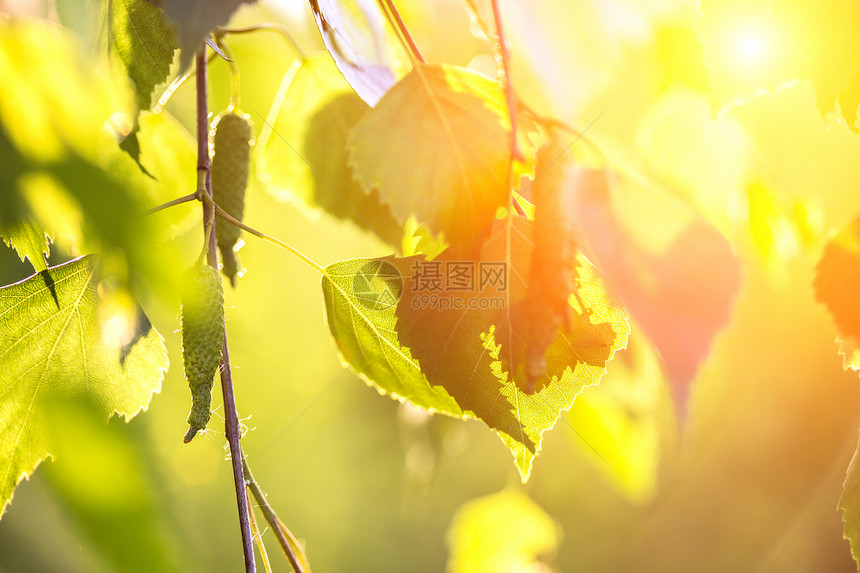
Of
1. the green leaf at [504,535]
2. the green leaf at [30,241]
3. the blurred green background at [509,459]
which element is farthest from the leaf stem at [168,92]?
the green leaf at [504,535]

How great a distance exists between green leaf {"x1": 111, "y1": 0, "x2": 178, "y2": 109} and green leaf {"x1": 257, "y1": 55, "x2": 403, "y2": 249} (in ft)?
0.63

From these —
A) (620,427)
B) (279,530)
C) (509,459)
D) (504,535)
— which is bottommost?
(509,459)

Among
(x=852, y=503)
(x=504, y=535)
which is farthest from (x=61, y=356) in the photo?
(x=504, y=535)

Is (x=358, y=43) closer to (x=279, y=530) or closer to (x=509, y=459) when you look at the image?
(x=279, y=530)

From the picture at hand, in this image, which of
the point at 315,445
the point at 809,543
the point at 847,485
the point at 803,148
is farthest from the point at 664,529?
the point at 847,485

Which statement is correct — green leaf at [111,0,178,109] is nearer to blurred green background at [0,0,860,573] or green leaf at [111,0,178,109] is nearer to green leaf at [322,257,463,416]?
green leaf at [322,257,463,416]

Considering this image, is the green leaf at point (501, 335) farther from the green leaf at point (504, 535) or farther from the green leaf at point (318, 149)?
the green leaf at point (504, 535)

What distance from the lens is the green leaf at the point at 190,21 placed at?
311 mm

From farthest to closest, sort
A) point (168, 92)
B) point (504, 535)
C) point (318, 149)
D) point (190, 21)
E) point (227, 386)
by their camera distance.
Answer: point (504, 535), point (318, 149), point (168, 92), point (227, 386), point (190, 21)

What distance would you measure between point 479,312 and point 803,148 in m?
6.33

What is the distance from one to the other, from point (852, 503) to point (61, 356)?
0.58m

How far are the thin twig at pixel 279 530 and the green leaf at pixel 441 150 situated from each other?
210 millimetres

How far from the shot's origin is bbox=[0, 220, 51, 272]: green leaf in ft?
1.64

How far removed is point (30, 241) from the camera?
510 mm
